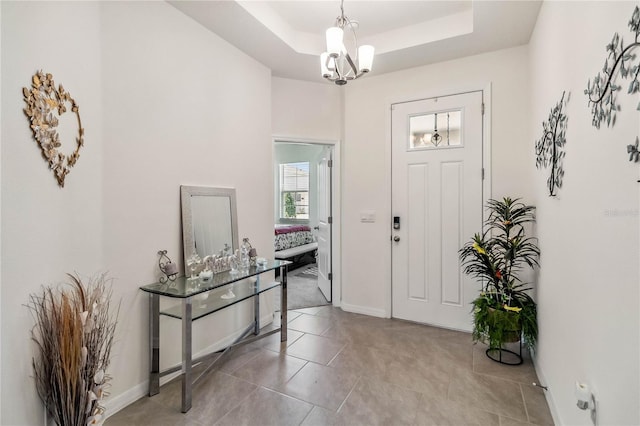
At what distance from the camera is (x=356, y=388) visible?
222 cm

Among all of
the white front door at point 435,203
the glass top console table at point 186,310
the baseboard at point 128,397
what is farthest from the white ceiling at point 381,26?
the baseboard at point 128,397

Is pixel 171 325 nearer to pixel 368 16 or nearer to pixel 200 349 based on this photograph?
pixel 200 349

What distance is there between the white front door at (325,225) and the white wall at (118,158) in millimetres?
1278

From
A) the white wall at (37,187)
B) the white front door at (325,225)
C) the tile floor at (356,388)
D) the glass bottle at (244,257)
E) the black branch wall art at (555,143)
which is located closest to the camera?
the white wall at (37,187)

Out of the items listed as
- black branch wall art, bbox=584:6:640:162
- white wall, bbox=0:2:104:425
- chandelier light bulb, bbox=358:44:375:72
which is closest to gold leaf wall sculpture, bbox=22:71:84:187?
white wall, bbox=0:2:104:425

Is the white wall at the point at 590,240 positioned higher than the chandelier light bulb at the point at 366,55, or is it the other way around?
the chandelier light bulb at the point at 366,55

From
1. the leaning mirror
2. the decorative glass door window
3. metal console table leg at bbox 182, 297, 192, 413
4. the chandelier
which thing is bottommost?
metal console table leg at bbox 182, 297, 192, 413

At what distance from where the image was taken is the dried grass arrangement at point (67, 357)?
1.53 metres

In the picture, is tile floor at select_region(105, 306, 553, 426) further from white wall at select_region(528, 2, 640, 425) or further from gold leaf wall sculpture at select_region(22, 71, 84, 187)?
gold leaf wall sculpture at select_region(22, 71, 84, 187)

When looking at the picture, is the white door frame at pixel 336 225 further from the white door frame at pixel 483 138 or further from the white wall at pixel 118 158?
the white wall at pixel 118 158

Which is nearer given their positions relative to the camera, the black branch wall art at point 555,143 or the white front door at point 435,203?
the black branch wall art at point 555,143

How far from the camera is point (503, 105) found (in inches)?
119

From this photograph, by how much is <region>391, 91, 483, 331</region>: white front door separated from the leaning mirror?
5.82ft

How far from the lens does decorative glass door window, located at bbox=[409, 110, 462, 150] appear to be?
3265mm
